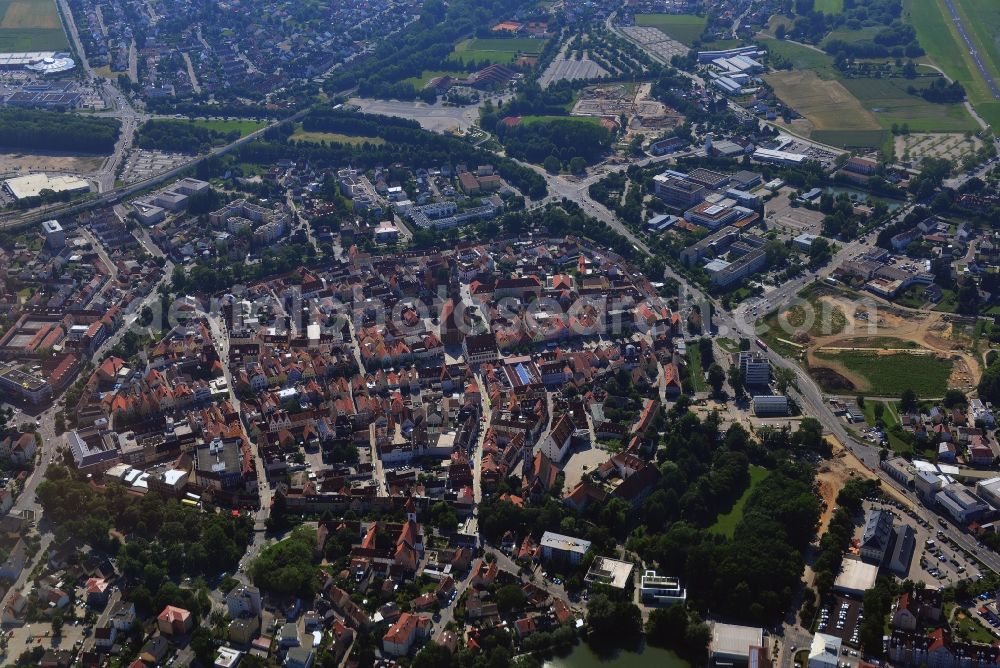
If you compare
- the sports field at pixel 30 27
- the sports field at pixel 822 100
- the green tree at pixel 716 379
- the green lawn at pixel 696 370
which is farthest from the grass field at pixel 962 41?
the sports field at pixel 30 27

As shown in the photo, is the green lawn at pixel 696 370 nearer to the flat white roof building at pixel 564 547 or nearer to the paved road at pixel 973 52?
the flat white roof building at pixel 564 547

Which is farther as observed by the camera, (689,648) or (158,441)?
(158,441)

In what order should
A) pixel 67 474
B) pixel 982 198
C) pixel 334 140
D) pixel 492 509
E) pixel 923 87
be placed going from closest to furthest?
pixel 492 509
pixel 67 474
pixel 982 198
pixel 334 140
pixel 923 87

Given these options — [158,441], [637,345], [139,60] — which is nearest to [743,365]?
[637,345]

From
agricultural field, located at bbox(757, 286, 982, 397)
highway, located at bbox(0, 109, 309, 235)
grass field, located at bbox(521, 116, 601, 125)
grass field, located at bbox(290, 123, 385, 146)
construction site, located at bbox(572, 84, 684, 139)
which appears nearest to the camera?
agricultural field, located at bbox(757, 286, 982, 397)

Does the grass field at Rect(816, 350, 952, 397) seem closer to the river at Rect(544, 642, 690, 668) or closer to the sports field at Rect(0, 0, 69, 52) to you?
the river at Rect(544, 642, 690, 668)

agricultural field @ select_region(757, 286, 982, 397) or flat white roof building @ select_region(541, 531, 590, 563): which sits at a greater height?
flat white roof building @ select_region(541, 531, 590, 563)

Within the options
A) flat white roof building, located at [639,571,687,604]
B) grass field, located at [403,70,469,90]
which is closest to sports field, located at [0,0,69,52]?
grass field, located at [403,70,469,90]

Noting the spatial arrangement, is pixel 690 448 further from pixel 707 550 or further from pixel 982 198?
pixel 982 198
